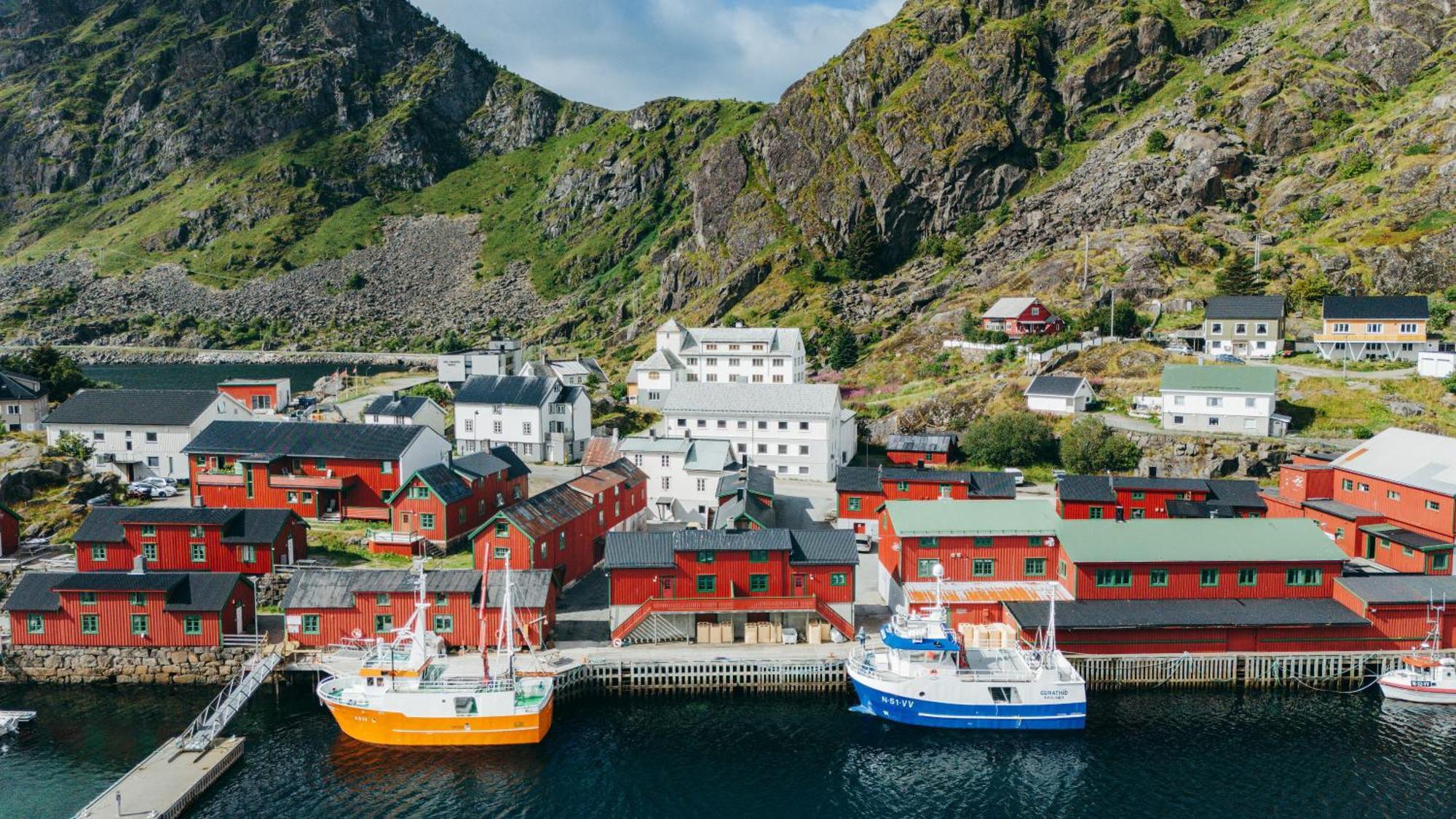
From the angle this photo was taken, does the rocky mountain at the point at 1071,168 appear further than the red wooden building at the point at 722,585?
Yes

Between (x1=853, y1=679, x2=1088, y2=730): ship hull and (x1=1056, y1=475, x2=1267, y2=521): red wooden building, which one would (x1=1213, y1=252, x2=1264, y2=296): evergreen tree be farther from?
(x1=853, y1=679, x2=1088, y2=730): ship hull

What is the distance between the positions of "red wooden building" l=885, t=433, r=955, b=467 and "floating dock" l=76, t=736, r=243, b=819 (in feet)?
179

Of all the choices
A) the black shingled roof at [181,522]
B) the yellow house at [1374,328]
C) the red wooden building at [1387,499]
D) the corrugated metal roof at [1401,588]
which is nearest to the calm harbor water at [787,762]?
the corrugated metal roof at [1401,588]

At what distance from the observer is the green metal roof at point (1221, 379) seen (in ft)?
247

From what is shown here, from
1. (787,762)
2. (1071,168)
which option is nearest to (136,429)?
(787,762)

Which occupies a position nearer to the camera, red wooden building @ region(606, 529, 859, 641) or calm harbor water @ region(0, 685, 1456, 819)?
calm harbor water @ region(0, 685, 1456, 819)

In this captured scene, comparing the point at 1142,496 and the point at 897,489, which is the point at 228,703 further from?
the point at 1142,496

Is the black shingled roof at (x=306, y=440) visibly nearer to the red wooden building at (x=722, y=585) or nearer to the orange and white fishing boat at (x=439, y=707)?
the red wooden building at (x=722, y=585)

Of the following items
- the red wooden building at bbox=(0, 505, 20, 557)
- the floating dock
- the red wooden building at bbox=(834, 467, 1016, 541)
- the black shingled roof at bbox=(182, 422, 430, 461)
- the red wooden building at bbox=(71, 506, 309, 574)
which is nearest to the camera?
the floating dock

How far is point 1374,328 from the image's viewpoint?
87.3 m

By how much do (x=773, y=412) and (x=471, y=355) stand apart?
55982 mm

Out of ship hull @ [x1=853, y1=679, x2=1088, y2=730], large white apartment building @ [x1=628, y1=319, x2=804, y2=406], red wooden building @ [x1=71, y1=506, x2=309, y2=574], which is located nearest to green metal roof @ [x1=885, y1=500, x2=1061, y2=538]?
ship hull @ [x1=853, y1=679, x2=1088, y2=730]

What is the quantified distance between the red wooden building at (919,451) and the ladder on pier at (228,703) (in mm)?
50674

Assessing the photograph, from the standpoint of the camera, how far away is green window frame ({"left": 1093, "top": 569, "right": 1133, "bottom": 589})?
4562 centimetres
